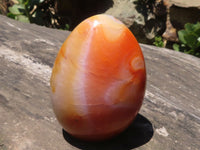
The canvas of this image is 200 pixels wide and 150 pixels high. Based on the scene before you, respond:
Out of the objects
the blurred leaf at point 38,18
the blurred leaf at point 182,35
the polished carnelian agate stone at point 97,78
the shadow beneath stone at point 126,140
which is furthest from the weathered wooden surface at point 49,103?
the blurred leaf at point 38,18

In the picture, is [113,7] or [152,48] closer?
[152,48]

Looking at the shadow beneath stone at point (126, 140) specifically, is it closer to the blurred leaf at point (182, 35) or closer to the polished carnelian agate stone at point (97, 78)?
the polished carnelian agate stone at point (97, 78)

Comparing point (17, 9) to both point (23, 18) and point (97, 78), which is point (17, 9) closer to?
point (23, 18)

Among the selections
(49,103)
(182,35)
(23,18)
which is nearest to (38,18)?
(23,18)

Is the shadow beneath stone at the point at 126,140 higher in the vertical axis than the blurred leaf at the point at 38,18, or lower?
higher

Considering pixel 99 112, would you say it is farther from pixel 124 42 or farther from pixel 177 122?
pixel 177 122

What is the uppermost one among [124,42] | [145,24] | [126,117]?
[124,42]

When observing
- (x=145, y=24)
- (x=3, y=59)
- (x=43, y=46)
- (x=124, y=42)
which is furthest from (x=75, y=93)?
(x=145, y=24)

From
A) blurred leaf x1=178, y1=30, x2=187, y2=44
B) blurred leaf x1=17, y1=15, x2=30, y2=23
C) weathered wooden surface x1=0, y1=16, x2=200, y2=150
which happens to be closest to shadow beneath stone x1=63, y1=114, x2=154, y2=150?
weathered wooden surface x1=0, y1=16, x2=200, y2=150
